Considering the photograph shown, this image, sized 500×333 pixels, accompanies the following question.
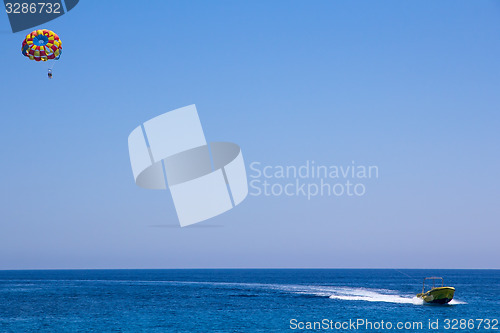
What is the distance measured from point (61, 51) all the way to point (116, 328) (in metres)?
28.4

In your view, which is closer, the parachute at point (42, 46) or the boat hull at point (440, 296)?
the parachute at point (42, 46)

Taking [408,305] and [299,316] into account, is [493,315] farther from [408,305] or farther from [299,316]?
[299,316]

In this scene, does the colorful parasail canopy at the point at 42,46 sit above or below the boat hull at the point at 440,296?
above

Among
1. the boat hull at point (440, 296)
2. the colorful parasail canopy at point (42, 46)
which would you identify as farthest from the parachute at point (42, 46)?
the boat hull at point (440, 296)

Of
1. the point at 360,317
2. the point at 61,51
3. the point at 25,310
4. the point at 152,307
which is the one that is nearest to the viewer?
the point at 61,51

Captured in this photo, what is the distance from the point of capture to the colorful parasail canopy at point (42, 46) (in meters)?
49.0

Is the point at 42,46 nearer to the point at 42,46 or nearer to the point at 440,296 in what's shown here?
the point at 42,46

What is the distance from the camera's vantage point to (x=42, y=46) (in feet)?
162

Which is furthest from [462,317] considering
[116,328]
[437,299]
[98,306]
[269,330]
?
[98,306]

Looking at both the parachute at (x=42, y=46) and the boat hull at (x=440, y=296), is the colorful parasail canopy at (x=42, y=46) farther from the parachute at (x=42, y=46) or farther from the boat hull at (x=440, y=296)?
the boat hull at (x=440, y=296)

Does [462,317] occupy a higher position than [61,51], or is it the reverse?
[61,51]

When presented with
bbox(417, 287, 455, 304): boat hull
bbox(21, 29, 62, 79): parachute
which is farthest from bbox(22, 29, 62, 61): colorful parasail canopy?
bbox(417, 287, 455, 304): boat hull

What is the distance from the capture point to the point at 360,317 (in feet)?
204

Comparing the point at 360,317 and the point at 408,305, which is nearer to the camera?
the point at 360,317
